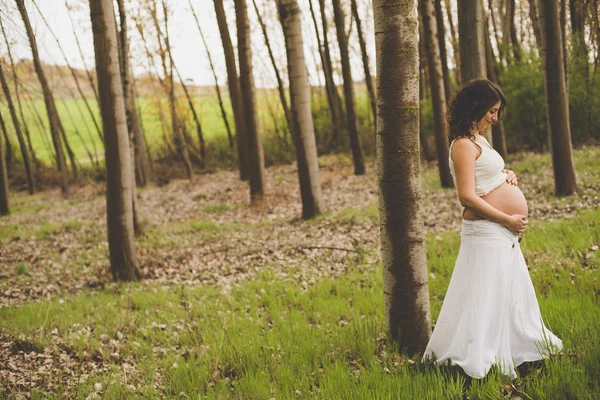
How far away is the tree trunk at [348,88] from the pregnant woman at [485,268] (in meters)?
14.9

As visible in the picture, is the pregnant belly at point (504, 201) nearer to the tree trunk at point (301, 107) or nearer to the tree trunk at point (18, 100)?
the tree trunk at point (301, 107)

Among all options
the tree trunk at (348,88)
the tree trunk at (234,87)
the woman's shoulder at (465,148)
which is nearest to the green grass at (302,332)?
the woman's shoulder at (465,148)

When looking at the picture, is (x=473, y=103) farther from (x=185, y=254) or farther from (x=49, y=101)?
(x=49, y=101)

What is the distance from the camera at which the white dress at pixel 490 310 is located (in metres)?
3.62

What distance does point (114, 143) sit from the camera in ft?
27.3

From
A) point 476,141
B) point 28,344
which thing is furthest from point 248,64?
point 476,141

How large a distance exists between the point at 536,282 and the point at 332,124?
23173 mm

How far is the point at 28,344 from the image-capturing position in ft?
18.6

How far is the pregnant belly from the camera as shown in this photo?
378 centimetres

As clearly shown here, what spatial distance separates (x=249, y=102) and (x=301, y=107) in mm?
3381

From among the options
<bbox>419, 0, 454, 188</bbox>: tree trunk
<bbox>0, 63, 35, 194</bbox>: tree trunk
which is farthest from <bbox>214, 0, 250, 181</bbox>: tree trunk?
<bbox>0, 63, 35, 194</bbox>: tree trunk

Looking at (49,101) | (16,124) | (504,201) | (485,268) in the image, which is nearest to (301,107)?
(504,201)

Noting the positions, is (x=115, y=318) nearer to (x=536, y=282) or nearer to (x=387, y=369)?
(x=387, y=369)

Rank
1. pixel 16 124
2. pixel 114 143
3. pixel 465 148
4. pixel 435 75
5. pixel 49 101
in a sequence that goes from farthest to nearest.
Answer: pixel 16 124
pixel 49 101
pixel 435 75
pixel 114 143
pixel 465 148
